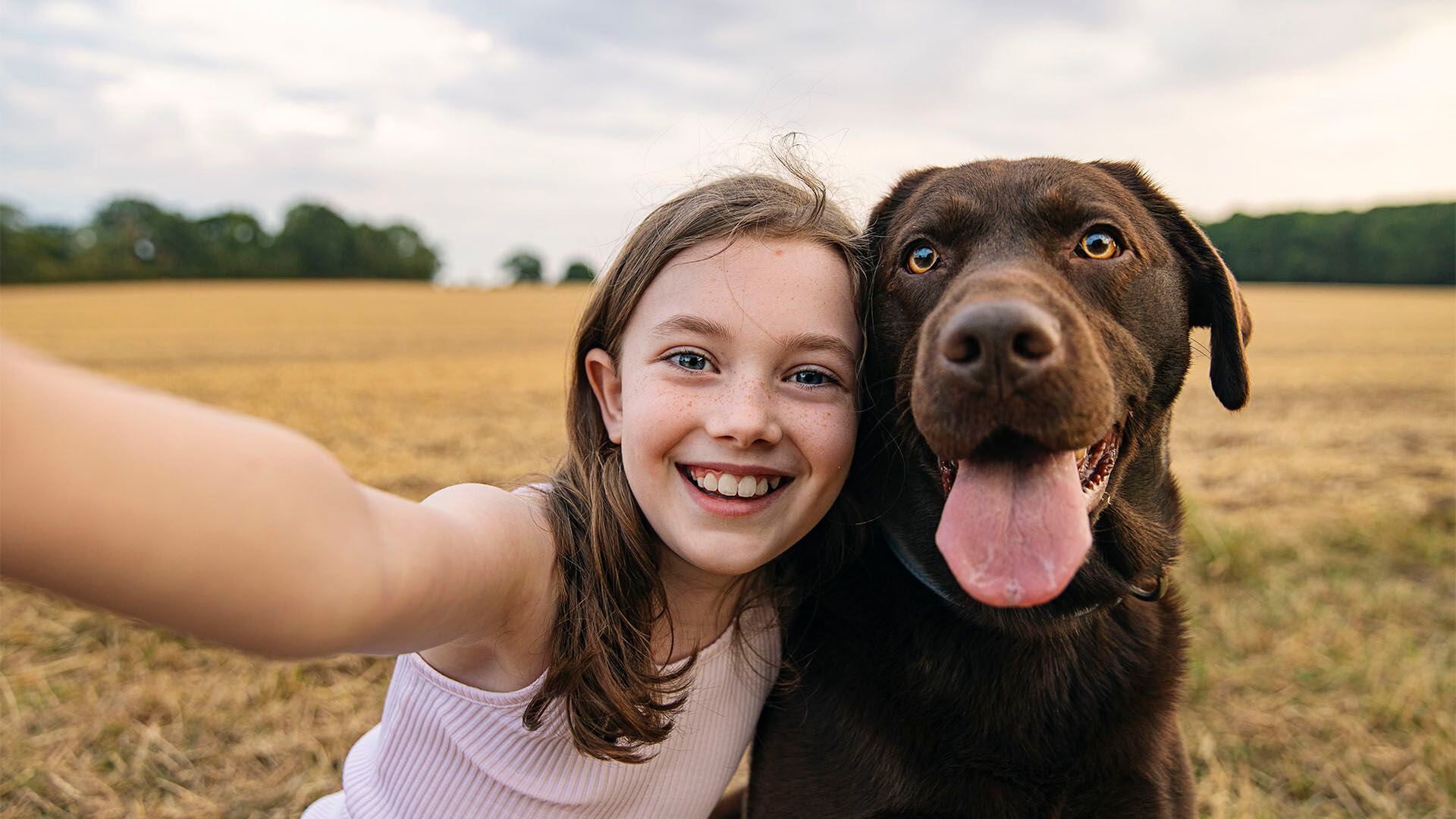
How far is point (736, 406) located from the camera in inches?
79.6

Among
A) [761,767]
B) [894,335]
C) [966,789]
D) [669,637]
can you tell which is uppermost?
[894,335]

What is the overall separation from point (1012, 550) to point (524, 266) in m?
61.7

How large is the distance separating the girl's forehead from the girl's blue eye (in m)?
0.09

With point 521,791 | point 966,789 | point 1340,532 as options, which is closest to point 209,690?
point 521,791

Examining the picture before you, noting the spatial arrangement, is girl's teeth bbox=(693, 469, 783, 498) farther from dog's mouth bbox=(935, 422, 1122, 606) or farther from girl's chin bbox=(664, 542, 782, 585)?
dog's mouth bbox=(935, 422, 1122, 606)

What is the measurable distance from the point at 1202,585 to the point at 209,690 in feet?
15.5

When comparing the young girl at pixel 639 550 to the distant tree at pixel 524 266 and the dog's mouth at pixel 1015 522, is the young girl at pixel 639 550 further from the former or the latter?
the distant tree at pixel 524 266

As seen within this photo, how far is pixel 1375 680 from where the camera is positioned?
399cm

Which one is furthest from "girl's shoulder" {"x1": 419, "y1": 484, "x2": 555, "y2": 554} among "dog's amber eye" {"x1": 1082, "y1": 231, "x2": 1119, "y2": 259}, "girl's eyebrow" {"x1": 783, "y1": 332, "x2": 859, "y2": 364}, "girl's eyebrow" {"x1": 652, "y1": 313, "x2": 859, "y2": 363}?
"dog's amber eye" {"x1": 1082, "y1": 231, "x2": 1119, "y2": 259}

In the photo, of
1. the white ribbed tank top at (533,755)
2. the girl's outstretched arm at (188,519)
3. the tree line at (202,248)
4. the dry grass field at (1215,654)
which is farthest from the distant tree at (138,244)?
the girl's outstretched arm at (188,519)

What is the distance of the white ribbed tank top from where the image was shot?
2209 millimetres

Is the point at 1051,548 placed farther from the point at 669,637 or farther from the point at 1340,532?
the point at 1340,532

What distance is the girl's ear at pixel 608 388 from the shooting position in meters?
2.39

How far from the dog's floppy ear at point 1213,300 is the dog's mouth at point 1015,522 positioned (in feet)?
2.64
